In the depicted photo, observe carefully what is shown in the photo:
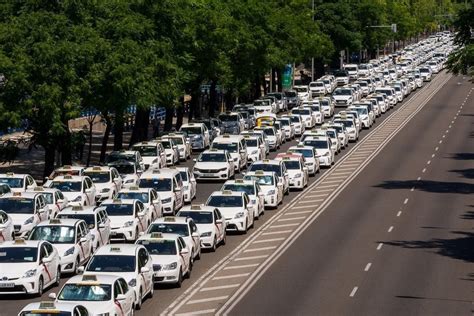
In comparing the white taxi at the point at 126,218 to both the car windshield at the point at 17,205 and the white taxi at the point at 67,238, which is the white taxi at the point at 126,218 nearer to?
the car windshield at the point at 17,205

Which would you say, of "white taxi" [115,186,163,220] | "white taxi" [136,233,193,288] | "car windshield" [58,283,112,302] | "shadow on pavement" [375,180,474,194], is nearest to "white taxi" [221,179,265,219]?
"white taxi" [115,186,163,220]

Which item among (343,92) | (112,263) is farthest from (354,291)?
(343,92)

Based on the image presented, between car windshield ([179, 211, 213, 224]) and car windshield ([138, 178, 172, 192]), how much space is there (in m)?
8.25

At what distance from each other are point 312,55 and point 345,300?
9981 centimetres

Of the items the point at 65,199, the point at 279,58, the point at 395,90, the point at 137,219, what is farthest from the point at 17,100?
the point at 395,90

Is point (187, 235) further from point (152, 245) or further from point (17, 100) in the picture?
A: point (17, 100)

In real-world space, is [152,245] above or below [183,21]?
below

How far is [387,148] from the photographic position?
88250mm

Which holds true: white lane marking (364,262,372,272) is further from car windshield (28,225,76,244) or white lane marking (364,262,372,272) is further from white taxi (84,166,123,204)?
white taxi (84,166,123,204)

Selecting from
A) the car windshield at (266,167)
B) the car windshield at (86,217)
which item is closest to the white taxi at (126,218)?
the car windshield at (86,217)

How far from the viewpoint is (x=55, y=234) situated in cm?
4306

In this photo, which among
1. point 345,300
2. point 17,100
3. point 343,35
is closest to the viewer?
point 345,300

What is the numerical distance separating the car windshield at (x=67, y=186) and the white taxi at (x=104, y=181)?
6.63 feet

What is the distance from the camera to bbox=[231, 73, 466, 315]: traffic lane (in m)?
38.0
